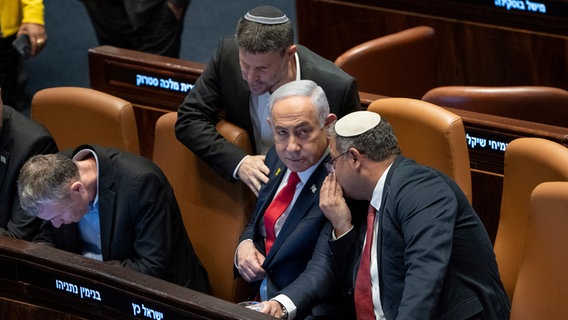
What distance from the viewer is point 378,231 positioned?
2.46 m

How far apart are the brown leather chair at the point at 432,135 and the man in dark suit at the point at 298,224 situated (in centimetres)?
30

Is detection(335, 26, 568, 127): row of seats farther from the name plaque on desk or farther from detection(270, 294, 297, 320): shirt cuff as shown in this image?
the name plaque on desk

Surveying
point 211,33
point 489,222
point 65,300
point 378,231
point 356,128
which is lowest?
point 211,33

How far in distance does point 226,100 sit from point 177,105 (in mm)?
485

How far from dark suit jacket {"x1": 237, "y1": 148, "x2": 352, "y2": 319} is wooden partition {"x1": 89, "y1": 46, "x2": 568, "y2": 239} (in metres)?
0.55

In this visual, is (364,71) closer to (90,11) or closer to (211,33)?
(90,11)

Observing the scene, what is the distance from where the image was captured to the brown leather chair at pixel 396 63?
3.63 meters

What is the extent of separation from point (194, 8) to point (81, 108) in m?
2.61

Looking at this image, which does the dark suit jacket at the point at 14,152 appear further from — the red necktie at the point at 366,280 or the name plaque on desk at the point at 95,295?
the red necktie at the point at 366,280

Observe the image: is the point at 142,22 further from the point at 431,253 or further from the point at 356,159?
the point at 431,253

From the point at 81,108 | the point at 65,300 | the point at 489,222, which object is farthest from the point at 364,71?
the point at 65,300

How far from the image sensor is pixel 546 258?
2.54m

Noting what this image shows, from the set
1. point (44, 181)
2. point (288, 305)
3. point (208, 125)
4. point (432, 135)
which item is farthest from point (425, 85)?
point (44, 181)

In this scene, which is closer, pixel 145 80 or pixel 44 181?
pixel 44 181
